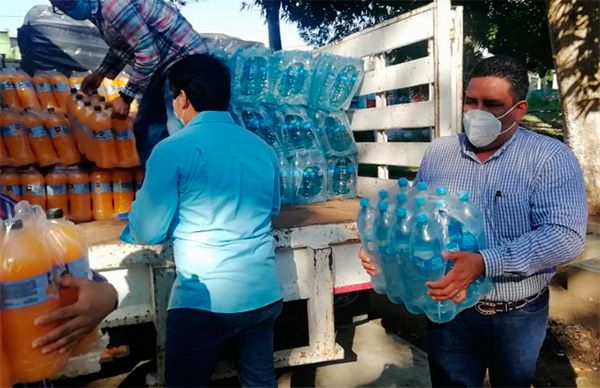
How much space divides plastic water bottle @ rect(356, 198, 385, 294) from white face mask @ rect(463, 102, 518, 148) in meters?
0.47

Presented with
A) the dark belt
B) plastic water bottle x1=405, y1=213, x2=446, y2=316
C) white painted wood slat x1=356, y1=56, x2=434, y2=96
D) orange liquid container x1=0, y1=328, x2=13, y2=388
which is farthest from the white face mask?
orange liquid container x1=0, y1=328, x2=13, y2=388

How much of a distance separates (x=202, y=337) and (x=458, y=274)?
93 centimetres

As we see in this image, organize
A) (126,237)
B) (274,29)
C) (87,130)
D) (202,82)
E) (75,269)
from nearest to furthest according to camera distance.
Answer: (75,269)
(202,82)
(126,237)
(87,130)
(274,29)

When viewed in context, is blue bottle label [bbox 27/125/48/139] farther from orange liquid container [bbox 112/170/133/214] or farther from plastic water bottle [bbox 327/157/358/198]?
plastic water bottle [bbox 327/157/358/198]

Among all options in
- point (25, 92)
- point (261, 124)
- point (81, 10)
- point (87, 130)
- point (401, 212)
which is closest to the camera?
point (401, 212)

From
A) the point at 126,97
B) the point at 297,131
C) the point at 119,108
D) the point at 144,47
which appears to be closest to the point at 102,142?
the point at 119,108

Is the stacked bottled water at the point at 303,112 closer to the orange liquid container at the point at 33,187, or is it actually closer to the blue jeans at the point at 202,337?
the orange liquid container at the point at 33,187

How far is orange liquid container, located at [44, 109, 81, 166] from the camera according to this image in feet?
11.4

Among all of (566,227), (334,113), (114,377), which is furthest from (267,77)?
(566,227)

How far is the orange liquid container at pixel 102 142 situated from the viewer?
11.2 feet

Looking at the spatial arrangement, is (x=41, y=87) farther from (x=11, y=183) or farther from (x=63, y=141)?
(x=11, y=183)

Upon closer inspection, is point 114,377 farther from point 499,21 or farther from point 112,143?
point 499,21

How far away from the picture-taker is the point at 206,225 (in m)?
1.91

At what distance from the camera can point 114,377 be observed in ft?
10.9
